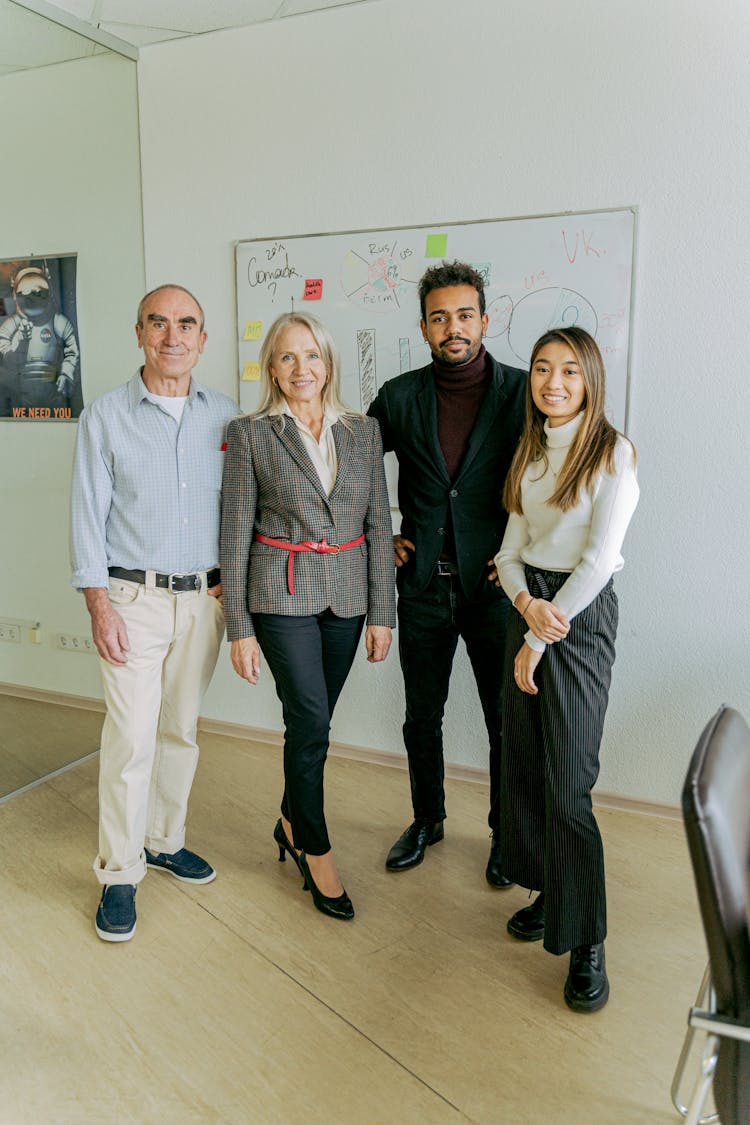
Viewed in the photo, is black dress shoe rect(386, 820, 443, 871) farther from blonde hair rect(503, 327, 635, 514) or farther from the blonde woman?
blonde hair rect(503, 327, 635, 514)

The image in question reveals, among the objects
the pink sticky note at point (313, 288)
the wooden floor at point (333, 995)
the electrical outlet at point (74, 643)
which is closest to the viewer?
the wooden floor at point (333, 995)

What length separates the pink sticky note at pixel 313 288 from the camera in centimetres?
308

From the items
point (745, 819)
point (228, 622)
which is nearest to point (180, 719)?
point (228, 622)

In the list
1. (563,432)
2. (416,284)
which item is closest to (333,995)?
(563,432)

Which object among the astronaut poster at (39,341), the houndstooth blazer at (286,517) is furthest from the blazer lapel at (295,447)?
the astronaut poster at (39,341)

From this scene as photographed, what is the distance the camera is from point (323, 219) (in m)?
3.05

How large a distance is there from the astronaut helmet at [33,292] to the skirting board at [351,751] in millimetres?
1348

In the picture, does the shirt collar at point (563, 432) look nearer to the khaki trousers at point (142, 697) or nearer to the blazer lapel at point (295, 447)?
the blazer lapel at point (295, 447)

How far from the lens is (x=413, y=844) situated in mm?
2541

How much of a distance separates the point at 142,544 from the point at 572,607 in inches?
42.9

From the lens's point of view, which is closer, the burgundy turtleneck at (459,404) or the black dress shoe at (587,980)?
the black dress shoe at (587,980)

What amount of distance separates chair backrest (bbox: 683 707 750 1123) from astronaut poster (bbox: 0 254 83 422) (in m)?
2.69

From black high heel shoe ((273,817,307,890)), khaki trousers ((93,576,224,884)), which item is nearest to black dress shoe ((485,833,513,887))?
black high heel shoe ((273,817,307,890))

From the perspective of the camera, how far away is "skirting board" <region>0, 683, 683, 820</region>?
2.86 metres
